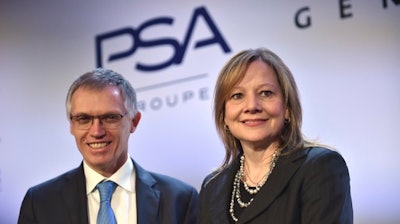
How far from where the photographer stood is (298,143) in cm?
234

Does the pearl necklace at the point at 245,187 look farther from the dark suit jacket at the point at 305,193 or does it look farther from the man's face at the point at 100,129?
the man's face at the point at 100,129

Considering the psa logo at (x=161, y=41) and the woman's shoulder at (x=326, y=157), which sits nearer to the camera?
the woman's shoulder at (x=326, y=157)

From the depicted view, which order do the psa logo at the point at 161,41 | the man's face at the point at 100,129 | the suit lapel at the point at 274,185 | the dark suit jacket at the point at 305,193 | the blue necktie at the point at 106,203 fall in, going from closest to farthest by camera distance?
the dark suit jacket at the point at 305,193 → the suit lapel at the point at 274,185 → the blue necktie at the point at 106,203 → the man's face at the point at 100,129 → the psa logo at the point at 161,41

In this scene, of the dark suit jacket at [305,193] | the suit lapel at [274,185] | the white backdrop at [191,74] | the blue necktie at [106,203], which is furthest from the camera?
the white backdrop at [191,74]

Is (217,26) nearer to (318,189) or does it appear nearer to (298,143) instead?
(298,143)

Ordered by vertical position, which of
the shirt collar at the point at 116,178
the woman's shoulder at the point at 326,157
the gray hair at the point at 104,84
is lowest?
the shirt collar at the point at 116,178

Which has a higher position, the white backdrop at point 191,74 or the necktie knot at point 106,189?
the white backdrop at point 191,74

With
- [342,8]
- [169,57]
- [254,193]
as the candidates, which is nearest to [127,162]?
[254,193]

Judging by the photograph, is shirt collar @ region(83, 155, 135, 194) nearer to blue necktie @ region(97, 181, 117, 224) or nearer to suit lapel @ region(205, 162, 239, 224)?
blue necktie @ region(97, 181, 117, 224)

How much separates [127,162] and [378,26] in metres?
1.46

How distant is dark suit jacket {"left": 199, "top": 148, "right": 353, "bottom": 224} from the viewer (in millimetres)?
2082

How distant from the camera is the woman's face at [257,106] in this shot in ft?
7.59

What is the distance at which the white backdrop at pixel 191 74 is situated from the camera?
3170mm

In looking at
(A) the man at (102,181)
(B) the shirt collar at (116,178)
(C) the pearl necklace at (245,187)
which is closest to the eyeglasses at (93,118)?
(A) the man at (102,181)
